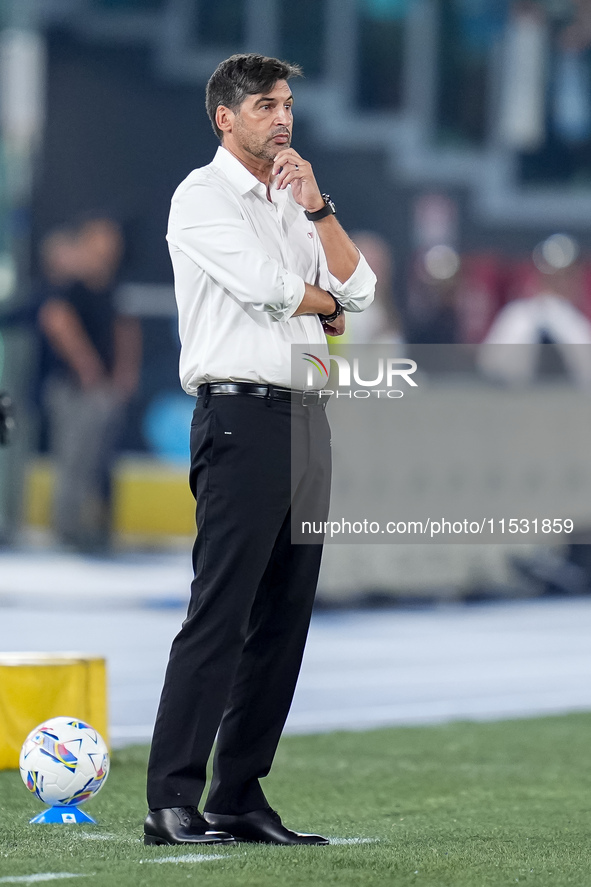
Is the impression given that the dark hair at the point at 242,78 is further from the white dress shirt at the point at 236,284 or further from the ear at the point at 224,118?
the white dress shirt at the point at 236,284

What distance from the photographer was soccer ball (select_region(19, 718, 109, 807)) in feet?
11.9

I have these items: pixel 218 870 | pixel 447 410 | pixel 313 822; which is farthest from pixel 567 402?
pixel 218 870

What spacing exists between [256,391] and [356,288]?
14.1 inches

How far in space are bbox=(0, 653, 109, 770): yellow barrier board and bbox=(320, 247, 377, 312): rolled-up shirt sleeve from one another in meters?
1.85

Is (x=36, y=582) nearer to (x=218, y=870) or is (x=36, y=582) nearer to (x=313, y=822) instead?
(x=313, y=822)

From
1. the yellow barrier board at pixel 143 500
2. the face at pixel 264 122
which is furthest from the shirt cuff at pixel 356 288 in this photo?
the yellow barrier board at pixel 143 500

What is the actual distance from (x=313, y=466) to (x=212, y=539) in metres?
0.29

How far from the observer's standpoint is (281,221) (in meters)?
3.52

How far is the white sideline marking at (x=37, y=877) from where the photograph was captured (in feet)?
9.65

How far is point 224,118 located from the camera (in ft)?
11.1

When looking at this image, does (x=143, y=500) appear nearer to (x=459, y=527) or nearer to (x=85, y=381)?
(x=85, y=381)

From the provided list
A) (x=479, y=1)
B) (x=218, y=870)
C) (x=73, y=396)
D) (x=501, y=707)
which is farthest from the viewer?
(x=479, y=1)

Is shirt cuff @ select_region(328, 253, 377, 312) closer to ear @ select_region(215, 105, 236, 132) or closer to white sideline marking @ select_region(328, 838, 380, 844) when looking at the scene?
ear @ select_region(215, 105, 236, 132)

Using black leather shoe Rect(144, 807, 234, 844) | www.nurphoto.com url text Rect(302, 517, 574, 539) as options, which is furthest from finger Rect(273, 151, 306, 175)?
www.nurphoto.com url text Rect(302, 517, 574, 539)
